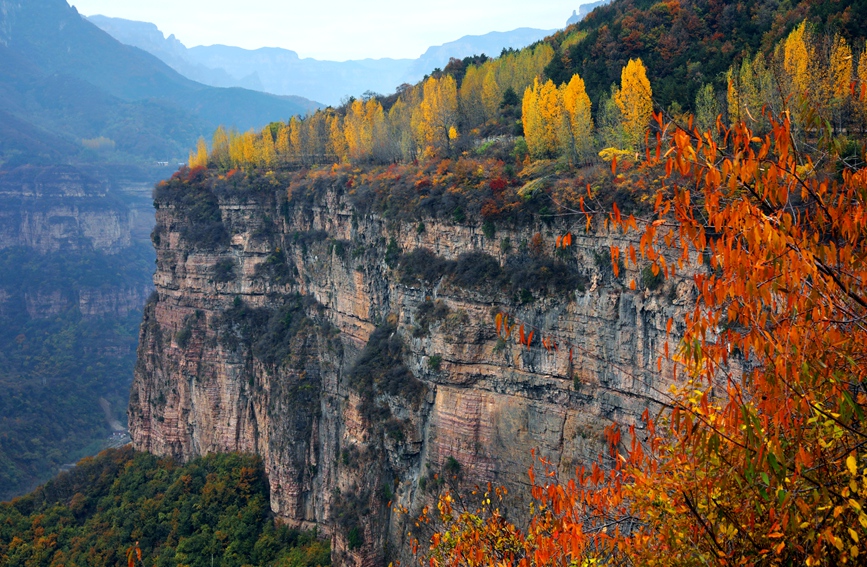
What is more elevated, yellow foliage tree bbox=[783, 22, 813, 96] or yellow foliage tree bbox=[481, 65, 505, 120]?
yellow foliage tree bbox=[481, 65, 505, 120]

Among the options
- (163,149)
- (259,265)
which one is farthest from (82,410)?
(163,149)

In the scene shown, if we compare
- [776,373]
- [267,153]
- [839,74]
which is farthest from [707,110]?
[267,153]

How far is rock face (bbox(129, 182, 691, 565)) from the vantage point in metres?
24.9

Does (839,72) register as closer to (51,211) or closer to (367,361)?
(367,361)

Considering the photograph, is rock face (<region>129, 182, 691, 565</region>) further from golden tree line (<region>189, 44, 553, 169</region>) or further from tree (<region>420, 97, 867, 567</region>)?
tree (<region>420, 97, 867, 567</region>)

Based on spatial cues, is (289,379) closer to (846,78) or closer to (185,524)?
(185,524)

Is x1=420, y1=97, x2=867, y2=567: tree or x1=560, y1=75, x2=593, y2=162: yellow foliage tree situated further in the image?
x1=560, y1=75, x2=593, y2=162: yellow foliage tree

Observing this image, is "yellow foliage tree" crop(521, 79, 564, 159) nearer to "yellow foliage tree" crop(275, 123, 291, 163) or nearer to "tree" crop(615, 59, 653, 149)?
"tree" crop(615, 59, 653, 149)

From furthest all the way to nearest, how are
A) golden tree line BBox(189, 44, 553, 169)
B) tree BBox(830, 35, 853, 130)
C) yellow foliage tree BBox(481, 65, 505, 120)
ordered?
yellow foliage tree BBox(481, 65, 505, 120)
golden tree line BBox(189, 44, 553, 169)
tree BBox(830, 35, 853, 130)

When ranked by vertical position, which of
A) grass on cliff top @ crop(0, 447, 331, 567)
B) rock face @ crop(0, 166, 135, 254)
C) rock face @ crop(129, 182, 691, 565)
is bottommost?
grass on cliff top @ crop(0, 447, 331, 567)

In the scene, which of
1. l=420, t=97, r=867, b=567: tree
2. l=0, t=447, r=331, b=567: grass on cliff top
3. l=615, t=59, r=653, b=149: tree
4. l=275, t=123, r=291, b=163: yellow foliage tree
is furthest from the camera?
l=275, t=123, r=291, b=163: yellow foliage tree

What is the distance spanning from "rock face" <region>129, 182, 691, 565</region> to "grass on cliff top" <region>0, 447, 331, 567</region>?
5.20 ft

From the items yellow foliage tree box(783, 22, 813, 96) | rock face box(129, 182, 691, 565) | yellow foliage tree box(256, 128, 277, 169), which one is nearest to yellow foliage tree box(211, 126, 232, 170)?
yellow foliage tree box(256, 128, 277, 169)

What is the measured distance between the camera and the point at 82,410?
86.6 metres
